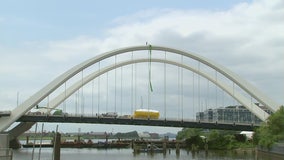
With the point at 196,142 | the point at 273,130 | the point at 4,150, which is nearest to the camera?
the point at 4,150

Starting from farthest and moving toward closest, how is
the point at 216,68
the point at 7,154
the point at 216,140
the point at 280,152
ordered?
the point at 216,140 → the point at 216,68 → the point at 280,152 → the point at 7,154

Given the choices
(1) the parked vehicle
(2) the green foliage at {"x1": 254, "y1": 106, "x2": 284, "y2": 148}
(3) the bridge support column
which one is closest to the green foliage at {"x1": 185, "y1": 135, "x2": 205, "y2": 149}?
(1) the parked vehicle

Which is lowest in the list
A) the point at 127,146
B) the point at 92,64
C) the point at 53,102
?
Result: the point at 127,146

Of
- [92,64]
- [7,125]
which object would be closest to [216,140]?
[92,64]

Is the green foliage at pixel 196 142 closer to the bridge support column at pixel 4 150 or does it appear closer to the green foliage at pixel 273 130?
the green foliage at pixel 273 130

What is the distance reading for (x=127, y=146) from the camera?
143 metres

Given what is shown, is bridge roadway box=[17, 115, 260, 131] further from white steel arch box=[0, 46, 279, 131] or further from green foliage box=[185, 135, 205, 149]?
green foliage box=[185, 135, 205, 149]

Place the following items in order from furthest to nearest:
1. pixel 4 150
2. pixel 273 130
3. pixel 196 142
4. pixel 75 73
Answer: pixel 196 142 → pixel 75 73 → pixel 273 130 → pixel 4 150

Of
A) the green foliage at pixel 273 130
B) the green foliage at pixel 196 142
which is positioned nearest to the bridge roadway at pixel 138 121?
the green foliage at pixel 273 130

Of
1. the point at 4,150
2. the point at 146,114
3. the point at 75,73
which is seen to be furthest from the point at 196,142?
the point at 4,150

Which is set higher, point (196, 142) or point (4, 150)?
point (4, 150)

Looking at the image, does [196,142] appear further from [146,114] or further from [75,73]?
[75,73]

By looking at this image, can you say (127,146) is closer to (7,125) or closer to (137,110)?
(137,110)

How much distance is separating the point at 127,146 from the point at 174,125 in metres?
49.9
